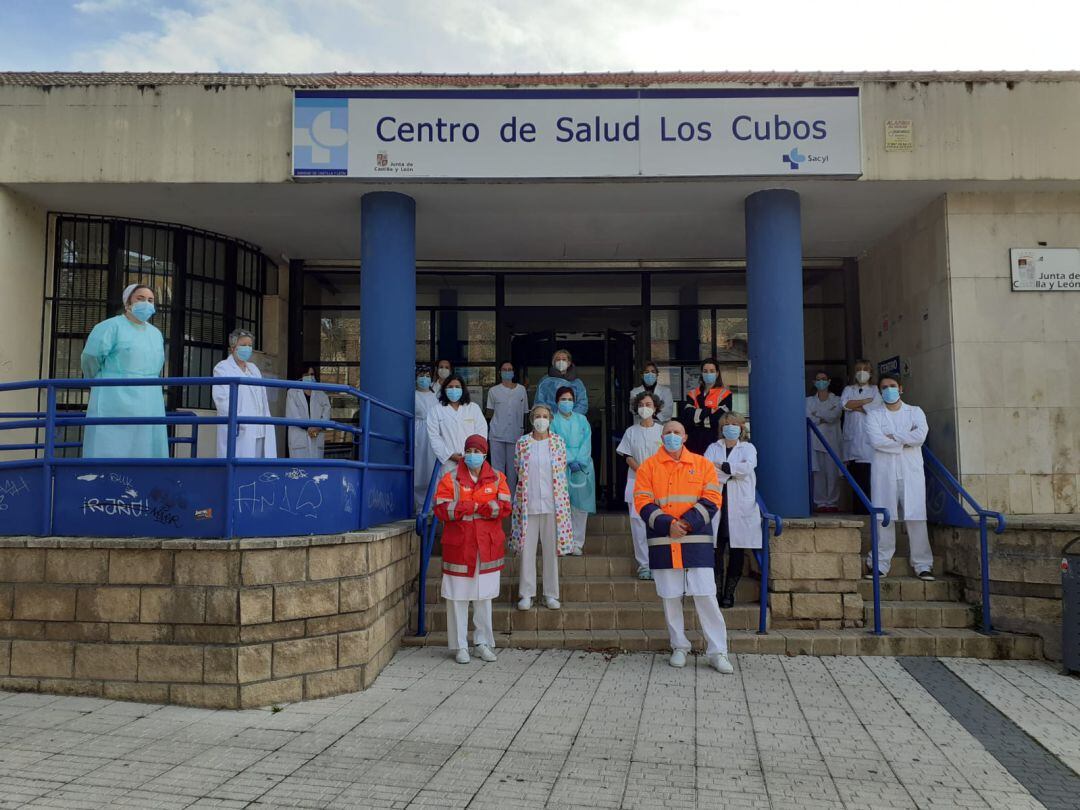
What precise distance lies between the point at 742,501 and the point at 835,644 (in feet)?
4.39

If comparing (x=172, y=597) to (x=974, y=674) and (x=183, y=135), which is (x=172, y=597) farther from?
(x=974, y=674)

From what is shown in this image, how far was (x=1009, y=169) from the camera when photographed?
776 cm

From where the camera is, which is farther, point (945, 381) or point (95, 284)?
point (95, 284)

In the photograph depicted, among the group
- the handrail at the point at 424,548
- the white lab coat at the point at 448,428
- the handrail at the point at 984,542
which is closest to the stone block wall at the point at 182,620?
the handrail at the point at 424,548

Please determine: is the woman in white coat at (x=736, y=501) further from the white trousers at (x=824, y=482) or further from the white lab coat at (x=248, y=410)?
the white lab coat at (x=248, y=410)

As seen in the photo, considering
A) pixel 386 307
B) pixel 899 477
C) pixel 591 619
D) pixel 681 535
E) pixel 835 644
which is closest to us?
pixel 681 535

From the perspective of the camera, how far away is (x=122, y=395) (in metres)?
5.88

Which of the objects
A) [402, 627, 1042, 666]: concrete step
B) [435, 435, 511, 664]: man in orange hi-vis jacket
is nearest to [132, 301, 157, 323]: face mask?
[435, 435, 511, 664]: man in orange hi-vis jacket

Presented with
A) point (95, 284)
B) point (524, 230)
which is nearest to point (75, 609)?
point (95, 284)

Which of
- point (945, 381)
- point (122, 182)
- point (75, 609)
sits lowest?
point (75, 609)

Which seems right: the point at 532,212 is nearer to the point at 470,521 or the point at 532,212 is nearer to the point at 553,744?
the point at 470,521

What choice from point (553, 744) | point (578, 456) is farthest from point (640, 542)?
point (553, 744)

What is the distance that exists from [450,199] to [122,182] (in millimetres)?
3130

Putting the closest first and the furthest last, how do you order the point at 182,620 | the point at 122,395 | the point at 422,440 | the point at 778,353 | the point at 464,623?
the point at 182,620 → the point at 122,395 → the point at 464,623 → the point at 778,353 → the point at 422,440
